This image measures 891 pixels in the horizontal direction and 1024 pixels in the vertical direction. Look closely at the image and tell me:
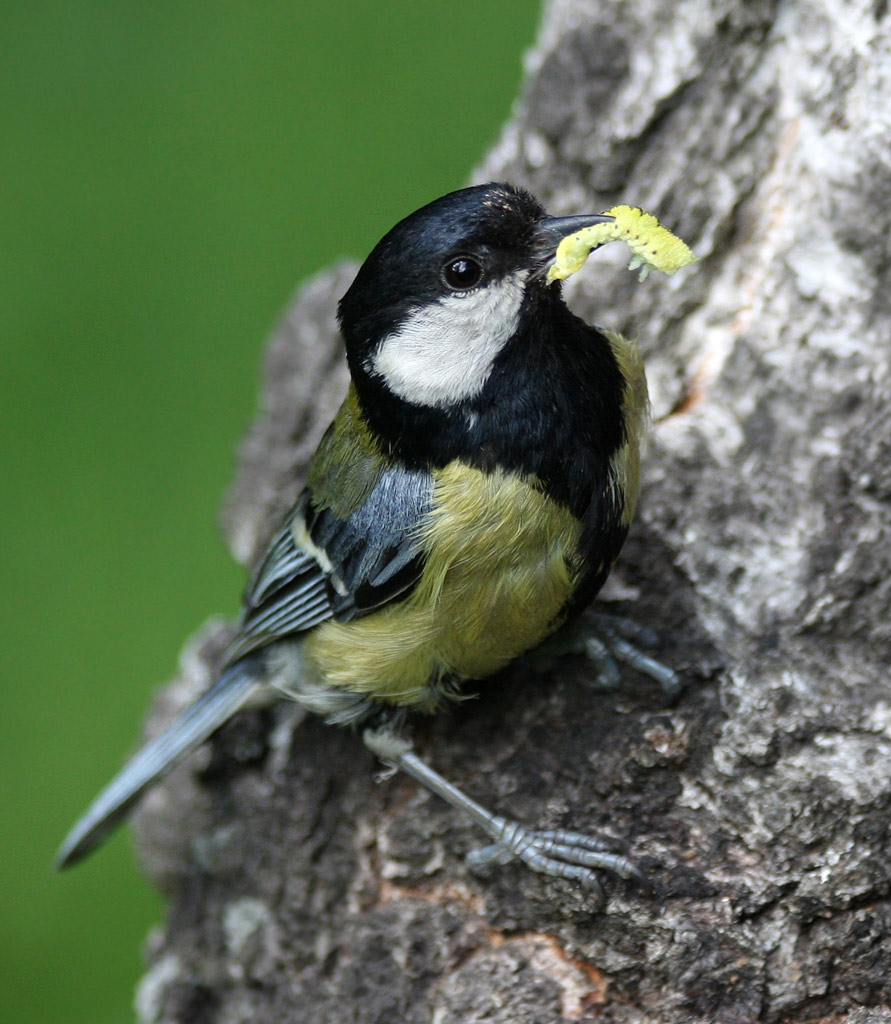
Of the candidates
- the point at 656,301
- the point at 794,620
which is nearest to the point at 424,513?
the point at 794,620

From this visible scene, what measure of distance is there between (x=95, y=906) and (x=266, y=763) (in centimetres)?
168

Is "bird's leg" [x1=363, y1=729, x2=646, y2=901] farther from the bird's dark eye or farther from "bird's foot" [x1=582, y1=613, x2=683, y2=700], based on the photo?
the bird's dark eye

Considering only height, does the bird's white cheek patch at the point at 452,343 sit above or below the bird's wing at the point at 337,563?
above

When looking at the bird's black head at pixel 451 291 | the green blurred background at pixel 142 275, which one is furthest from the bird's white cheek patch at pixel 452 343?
the green blurred background at pixel 142 275

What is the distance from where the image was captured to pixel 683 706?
2.59 metres

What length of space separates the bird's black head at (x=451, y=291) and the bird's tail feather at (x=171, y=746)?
0.98 meters

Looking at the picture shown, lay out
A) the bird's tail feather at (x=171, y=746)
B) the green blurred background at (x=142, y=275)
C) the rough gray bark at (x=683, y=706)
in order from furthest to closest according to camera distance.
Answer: the green blurred background at (x=142, y=275) → the bird's tail feather at (x=171, y=746) → the rough gray bark at (x=683, y=706)

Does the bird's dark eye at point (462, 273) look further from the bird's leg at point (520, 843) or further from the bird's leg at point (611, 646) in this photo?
the bird's leg at point (520, 843)

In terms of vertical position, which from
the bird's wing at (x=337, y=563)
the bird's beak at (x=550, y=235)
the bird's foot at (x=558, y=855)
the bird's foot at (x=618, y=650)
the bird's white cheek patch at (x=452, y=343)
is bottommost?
the bird's foot at (x=558, y=855)

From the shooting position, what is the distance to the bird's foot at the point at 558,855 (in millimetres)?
2430

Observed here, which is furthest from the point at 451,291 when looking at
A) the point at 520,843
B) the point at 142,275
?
the point at 142,275

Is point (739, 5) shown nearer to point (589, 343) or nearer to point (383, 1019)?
point (589, 343)

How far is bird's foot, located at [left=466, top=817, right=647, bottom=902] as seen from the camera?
243 centimetres

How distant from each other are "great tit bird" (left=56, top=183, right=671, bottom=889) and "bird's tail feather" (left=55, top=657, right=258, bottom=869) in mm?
387
